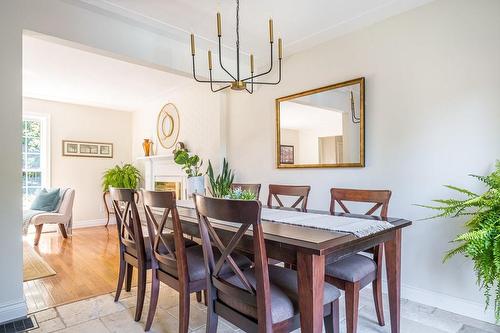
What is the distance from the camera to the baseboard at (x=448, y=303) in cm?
216

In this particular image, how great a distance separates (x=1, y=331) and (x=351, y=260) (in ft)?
7.89

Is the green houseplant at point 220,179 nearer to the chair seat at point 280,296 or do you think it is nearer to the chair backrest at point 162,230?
the chair backrest at point 162,230

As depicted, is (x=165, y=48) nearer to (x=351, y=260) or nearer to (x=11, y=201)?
(x=11, y=201)

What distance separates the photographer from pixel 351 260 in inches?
74.5

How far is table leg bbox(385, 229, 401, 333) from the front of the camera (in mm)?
1893

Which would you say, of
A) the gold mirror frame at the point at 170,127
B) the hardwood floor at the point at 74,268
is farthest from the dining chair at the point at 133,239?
Result: the gold mirror frame at the point at 170,127

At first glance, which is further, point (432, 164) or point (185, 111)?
point (185, 111)

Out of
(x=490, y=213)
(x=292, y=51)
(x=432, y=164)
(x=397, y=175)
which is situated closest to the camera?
(x=490, y=213)

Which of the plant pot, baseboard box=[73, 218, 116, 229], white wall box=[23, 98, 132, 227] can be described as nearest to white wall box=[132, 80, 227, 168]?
the plant pot

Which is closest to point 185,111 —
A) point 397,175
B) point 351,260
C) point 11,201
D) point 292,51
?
point 292,51

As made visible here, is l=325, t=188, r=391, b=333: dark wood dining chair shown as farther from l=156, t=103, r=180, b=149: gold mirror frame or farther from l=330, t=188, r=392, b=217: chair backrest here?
l=156, t=103, r=180, b=149: gold mirror frame

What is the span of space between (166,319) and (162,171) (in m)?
3.54

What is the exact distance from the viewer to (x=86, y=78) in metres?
4.41

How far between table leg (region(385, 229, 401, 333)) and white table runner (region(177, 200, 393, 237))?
0.83ft
